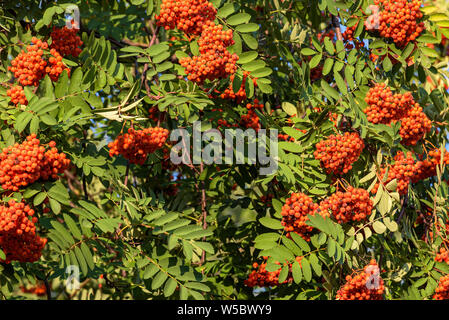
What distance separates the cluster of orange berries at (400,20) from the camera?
3879mm

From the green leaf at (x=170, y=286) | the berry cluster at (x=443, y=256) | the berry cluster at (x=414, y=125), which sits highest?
the berry cluster at (x=414, y=125)

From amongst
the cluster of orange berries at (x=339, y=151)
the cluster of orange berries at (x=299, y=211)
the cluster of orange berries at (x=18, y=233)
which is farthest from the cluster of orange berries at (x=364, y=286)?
the cluster of orange berries at (x=18, y=233)

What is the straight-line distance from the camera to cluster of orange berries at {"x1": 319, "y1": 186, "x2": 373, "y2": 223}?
11.7ft

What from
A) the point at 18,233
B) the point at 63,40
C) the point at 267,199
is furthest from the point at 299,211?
the point at 63,40

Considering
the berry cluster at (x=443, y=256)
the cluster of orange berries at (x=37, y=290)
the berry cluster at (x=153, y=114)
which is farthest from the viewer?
the cluster of orange berries at (x=37, y=290)

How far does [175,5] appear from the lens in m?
3.57

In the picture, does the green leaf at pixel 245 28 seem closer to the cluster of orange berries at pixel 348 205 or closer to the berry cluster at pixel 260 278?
the cluster of orange berries at pixel 348 205

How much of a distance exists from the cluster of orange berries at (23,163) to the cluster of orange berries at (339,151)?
65.8 inches

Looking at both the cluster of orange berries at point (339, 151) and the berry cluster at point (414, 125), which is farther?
the berry cluster at point (414, 125)

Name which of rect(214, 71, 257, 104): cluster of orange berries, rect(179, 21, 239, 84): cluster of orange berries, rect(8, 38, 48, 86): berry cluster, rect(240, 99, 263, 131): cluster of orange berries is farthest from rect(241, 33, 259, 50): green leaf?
rect(8, 38, 48, 86): berry cluster

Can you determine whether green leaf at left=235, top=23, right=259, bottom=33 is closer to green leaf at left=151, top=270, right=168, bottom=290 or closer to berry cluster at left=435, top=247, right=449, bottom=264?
green leaf at left=151, top=270, right=168, bottom=290

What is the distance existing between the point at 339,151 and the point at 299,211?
1.52 ft
